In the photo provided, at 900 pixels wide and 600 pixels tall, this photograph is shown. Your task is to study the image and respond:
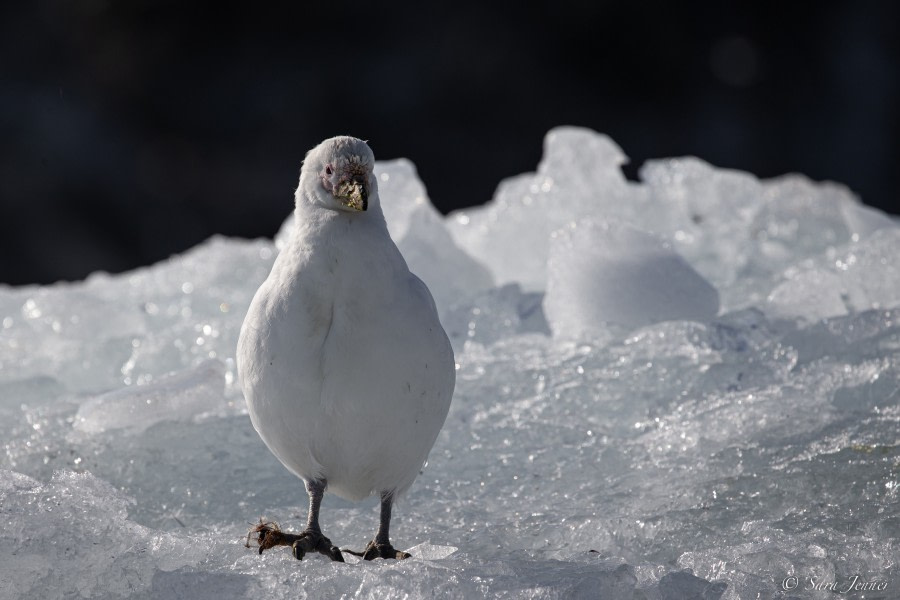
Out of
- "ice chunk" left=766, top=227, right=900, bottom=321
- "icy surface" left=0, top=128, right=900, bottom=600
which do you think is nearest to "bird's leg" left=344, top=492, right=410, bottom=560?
"icy surface" left=0, top=128, right=900, bottom=600

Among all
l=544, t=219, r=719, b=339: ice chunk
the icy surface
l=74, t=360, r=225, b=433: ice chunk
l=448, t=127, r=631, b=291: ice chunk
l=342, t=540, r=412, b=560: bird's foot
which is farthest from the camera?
l=448, t=127, r=631, b=291: ice chunk

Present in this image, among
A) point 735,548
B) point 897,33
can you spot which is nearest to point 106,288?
point 735,548

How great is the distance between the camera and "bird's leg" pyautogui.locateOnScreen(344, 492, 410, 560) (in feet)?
11.2

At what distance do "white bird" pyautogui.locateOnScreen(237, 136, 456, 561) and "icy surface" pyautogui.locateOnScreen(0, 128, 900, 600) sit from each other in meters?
0.35

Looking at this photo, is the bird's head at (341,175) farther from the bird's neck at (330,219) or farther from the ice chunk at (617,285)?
the ice chunk at (617,285)

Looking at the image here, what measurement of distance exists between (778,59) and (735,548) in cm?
1716

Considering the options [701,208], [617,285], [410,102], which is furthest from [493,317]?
[410,102]

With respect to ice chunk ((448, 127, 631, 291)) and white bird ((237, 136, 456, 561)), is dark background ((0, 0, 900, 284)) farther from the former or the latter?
white bird ((237, 136, 456, 561))

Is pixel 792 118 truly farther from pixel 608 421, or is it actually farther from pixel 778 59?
pixel 608 421

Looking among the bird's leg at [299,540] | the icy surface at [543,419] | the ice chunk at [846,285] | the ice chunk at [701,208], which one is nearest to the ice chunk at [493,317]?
the icy surface at [543,419]

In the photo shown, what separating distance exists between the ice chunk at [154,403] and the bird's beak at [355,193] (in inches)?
58.9

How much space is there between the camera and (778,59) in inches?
754

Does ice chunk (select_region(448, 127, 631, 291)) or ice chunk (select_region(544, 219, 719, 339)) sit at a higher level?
ice chunk (select_region(448, 127, 631, 291))

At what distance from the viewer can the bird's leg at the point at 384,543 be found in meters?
3.43
